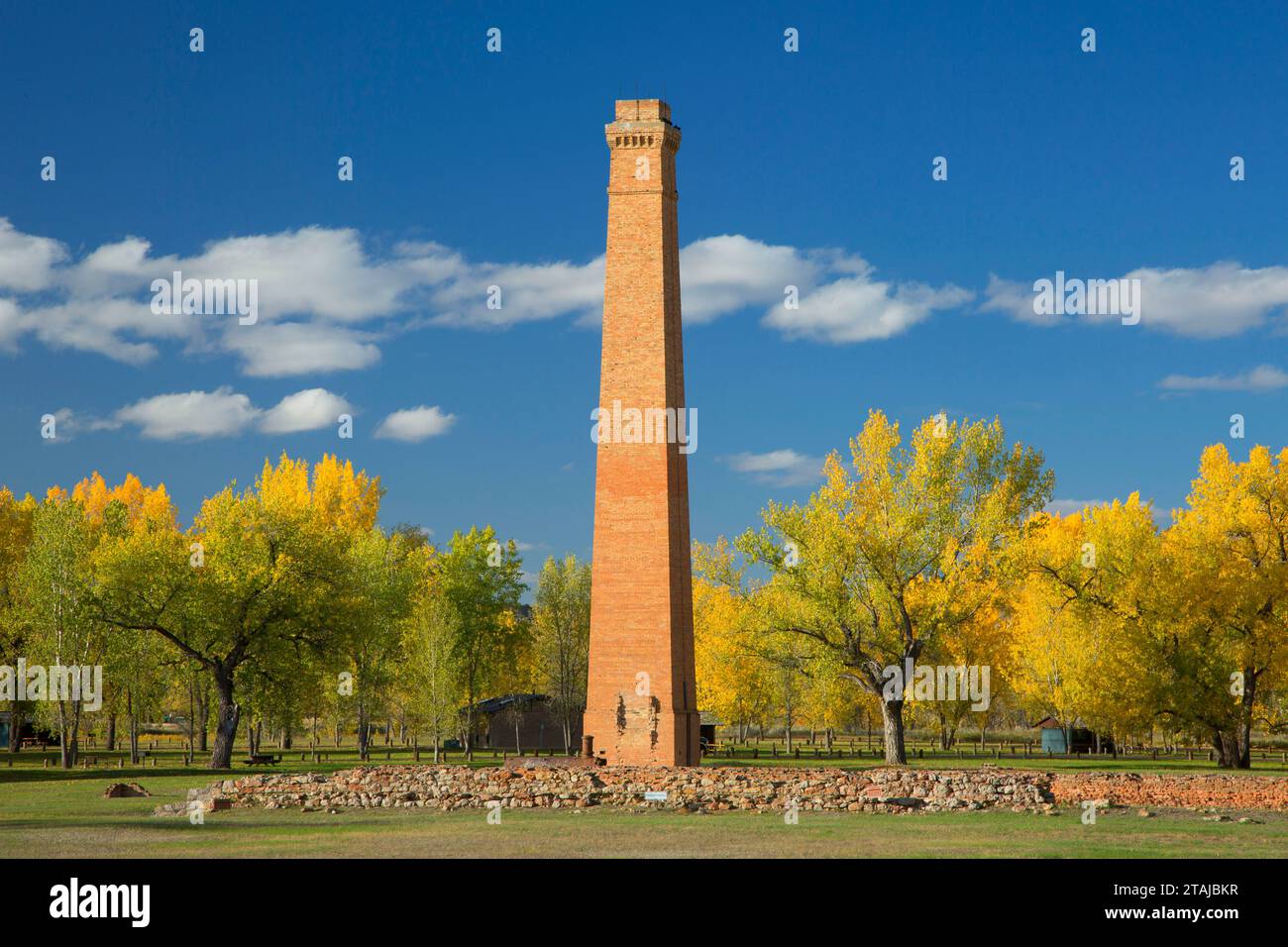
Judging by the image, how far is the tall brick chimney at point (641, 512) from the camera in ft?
121

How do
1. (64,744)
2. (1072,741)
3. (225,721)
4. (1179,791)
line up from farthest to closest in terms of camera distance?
(1072,741)
(64,744)
(225,721)
(1179,791)

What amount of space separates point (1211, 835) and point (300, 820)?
15367 millimetres

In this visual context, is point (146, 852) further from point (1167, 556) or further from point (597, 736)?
point (1167, 556)

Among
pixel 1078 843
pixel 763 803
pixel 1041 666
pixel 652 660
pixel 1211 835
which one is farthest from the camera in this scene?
pixel 1041 666

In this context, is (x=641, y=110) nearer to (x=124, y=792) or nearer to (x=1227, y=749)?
(x=124, y=792)

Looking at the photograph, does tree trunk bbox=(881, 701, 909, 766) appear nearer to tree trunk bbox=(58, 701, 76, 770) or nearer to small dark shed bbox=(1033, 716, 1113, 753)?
small dark shed bbox=(1033, 716, 1113, 753)

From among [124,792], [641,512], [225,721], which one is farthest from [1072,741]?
[124,792]

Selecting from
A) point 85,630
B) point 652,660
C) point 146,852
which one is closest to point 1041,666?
point 652,660

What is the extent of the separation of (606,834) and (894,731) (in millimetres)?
26780

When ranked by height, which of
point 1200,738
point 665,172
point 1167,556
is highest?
point 665,172

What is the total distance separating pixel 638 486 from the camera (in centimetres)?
3725

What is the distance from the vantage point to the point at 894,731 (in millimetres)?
46781

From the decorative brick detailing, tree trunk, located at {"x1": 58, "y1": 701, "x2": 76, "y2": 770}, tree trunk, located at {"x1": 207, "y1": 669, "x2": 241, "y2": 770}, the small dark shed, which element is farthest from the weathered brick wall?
the small dark shed

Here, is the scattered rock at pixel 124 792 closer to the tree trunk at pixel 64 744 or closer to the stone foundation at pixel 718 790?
the stone foundation at pixel 718 790
